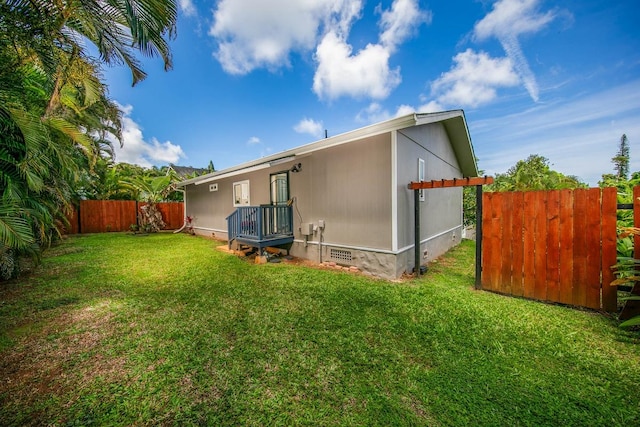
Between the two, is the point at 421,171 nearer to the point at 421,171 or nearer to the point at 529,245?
the point at 421,171

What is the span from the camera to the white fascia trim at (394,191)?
16.8 feet

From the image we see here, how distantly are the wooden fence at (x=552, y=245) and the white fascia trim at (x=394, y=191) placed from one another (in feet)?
5.43

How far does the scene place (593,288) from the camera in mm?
3500

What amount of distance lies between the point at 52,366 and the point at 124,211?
51.8ft

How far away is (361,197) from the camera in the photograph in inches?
226

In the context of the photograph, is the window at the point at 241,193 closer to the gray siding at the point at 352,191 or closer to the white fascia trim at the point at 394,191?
the gray siding at the point at 352,191

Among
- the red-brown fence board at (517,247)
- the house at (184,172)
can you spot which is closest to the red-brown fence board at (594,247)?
the red-brown fence board at (517,247)

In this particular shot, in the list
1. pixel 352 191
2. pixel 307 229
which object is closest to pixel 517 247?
pixel 352 191

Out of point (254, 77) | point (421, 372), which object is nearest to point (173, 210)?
point (254, 77)

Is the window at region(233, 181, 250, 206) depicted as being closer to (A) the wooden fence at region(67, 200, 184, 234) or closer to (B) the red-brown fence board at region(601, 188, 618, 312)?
(A) the wooden fence at region(67, 200, 184, 234)

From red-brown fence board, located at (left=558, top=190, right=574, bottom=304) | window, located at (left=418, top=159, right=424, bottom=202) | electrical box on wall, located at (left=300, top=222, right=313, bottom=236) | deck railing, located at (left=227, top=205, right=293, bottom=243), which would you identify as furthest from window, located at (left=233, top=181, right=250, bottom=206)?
red-brown fence board, located at (left=558, top=190, right=574, bottom=304)

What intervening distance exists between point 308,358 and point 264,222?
16.5 feet

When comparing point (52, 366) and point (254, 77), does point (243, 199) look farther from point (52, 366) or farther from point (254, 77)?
point (52, 366)

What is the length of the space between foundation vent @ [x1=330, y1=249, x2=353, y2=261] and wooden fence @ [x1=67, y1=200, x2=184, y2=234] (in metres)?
14.1
